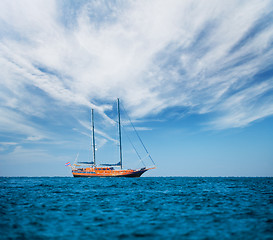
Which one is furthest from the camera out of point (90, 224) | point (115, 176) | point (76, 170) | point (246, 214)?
point (76, 170)

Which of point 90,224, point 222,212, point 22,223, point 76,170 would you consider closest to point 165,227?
point 90,224

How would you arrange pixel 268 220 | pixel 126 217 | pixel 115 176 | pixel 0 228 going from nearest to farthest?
pixel 0 228
pixel 268 220
pixel 126 217
pixel 115 176

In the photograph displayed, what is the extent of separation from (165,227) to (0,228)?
26.0ft

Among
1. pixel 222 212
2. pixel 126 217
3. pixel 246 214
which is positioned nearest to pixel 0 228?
pixel 126 217

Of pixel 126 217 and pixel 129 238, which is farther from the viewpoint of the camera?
pixel 126 217

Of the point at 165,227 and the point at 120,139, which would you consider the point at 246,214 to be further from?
the point at 120,139

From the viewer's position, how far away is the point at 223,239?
7.37 meters

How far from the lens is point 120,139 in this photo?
282 feet

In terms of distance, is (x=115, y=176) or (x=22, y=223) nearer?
(x=22, y=223)

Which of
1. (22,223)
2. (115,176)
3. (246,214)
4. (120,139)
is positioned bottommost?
(115,176)

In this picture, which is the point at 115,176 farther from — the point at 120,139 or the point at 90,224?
the point at 90,224

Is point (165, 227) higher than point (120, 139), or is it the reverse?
point (120, 139)

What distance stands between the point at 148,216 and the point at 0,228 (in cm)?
767

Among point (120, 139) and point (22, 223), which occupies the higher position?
point (120, 139)
